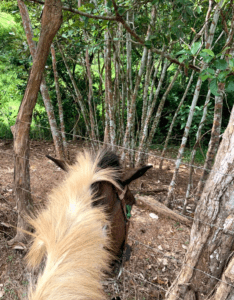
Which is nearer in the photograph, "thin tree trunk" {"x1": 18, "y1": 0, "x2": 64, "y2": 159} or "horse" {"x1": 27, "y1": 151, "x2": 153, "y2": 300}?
"horse" {"x1": 27, "y1": 151, "x2": 153, "y2": 300}

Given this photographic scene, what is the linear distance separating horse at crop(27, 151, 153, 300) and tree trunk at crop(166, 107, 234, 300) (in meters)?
0.51

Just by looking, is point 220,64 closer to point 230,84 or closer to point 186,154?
point 230,84

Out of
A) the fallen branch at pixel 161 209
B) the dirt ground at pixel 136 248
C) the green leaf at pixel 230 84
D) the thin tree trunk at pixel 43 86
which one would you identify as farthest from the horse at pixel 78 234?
the fallen branch at pixel 161 209

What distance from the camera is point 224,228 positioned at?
1.51 meters

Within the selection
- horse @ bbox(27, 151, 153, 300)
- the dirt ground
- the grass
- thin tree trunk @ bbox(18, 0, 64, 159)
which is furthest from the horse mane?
the grass

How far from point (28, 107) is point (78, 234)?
1.72 meters

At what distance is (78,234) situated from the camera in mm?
1018

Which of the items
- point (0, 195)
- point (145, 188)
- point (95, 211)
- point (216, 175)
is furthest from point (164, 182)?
point (95, 211)

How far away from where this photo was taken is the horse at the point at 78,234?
0.89 m

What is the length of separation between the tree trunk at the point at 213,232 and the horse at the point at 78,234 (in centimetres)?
51

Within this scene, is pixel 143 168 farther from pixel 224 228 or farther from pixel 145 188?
pixel 145 188

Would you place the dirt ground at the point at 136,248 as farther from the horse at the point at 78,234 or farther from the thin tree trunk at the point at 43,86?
the thin tree trunk at the point at 43,86

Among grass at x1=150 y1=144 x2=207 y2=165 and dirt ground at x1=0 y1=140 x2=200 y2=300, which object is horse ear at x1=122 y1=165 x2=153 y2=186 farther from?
grass at x1=150 y1=144 x2=207 y2=165

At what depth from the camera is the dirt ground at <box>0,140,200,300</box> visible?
7.24 ft
